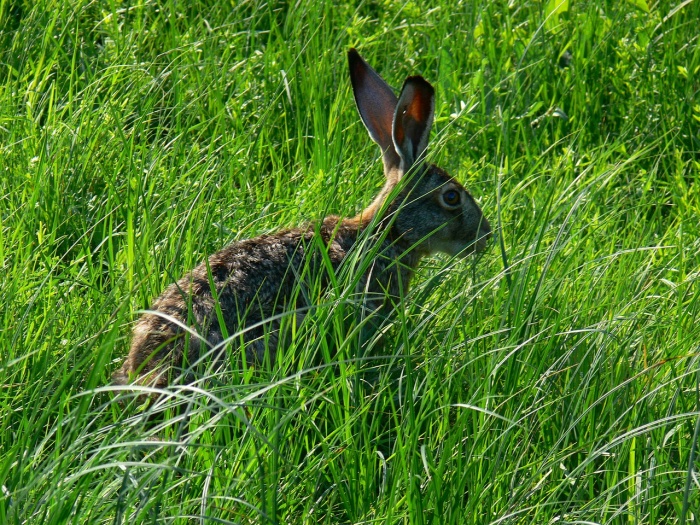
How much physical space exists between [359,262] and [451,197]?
1.05m

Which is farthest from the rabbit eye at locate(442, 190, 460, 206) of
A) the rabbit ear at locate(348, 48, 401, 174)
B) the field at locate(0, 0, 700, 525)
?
the rabbit ear at locate(348, 48, 401, 174)

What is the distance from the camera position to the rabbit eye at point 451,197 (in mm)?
5387

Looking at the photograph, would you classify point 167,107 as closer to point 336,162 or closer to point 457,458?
point 336,162

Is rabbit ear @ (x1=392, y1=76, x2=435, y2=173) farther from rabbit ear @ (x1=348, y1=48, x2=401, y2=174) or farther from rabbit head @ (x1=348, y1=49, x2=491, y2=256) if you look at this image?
rabbit ear @ (x1=348, y1=48, x2=401, y2=174)

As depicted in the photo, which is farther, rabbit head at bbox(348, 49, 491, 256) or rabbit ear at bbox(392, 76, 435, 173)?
rabbit head at bbox(348, 49, 491, 256)

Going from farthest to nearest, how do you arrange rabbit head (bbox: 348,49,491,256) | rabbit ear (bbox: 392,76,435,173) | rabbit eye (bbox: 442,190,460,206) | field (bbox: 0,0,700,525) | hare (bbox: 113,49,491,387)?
rabbit eye (bbox: 442,190,460,206) < rabbit head (bbox: 348,49,491,256) < rabbit ear (bbox: 392,76,435,173) < hare (bbox: 113,49,491,387) < field (bbox: 0,0,700,525)

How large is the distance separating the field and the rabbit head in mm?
182

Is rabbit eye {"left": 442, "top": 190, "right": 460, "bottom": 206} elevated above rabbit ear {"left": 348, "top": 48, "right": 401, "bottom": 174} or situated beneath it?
situated beneath

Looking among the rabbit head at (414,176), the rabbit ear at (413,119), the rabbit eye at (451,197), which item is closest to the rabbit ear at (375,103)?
the rabbit head at (414,176)

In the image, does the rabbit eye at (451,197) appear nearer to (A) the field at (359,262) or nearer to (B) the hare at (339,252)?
(B) the hare at (339,252)

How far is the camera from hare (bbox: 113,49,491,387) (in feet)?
12.8

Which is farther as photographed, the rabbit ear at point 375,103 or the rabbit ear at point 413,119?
the rabbit ear at point 375,103

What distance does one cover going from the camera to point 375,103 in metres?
5.39

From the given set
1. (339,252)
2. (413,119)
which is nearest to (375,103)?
(413,119)
